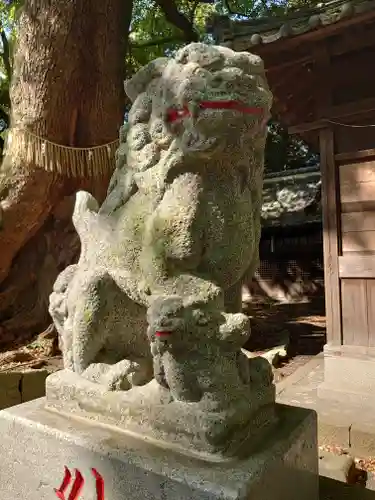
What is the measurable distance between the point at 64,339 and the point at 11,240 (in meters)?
3.65

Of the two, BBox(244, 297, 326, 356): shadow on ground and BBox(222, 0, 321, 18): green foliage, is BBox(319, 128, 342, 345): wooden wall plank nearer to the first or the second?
BBox(244, 297, 326, 356): shadow on ground

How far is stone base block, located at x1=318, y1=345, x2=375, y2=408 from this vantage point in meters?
3.59

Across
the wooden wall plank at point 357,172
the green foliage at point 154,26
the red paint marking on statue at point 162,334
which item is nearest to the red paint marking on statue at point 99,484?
the red paint marking on statue at point 162,334

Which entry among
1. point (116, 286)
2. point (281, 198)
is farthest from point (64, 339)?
point (281, 198)

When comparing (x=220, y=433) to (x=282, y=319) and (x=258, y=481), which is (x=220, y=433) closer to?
(x=258, y=481)

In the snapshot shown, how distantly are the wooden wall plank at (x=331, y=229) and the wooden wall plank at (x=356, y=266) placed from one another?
65mm

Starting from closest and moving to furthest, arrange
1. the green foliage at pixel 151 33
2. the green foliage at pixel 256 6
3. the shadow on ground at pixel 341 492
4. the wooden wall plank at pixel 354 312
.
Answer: the shadow on ground at pixel 341 492 < the wooden wall plank at pixel 354 312 < the green foliage at pixel 151 33 < the green foliage at pixel 256 6

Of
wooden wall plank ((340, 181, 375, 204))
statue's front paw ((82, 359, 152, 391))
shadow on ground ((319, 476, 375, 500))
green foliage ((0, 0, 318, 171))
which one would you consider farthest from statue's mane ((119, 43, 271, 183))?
green foliage ((0, 0, 318, 171))

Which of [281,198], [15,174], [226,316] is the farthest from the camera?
[281,198]

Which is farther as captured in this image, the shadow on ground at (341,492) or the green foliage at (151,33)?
the green foliage at (151,33)

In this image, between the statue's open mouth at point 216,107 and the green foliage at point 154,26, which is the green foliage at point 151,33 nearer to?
the green foliage at point 154,26

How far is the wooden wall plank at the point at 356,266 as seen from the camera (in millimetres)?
3909

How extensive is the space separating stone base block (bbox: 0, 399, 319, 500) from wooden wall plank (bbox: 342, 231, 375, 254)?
8.51ft

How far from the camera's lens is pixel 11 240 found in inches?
202
